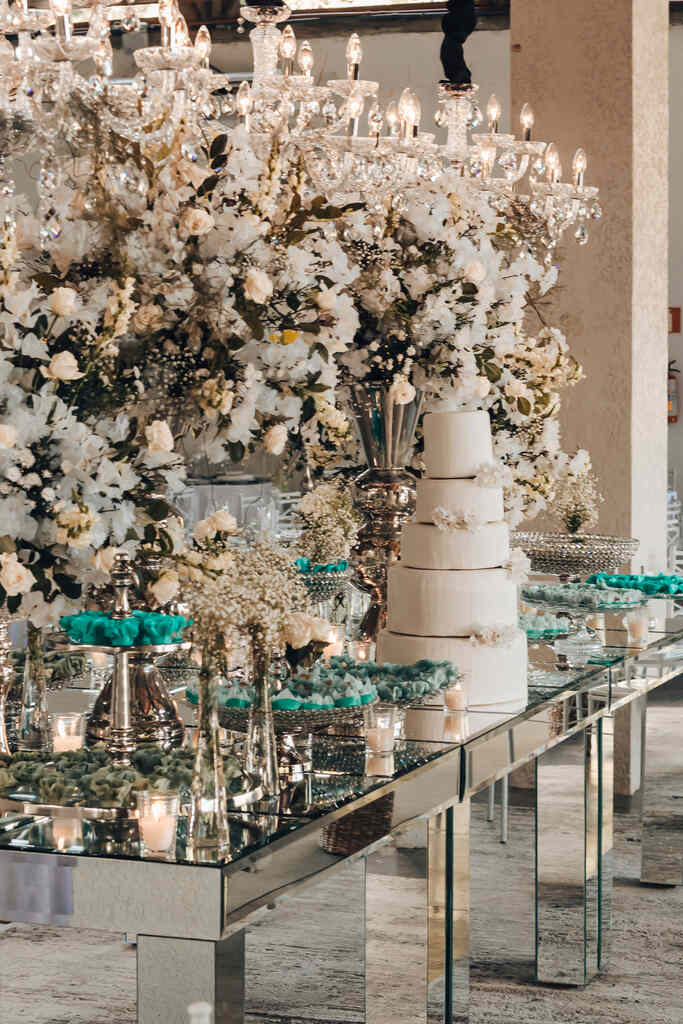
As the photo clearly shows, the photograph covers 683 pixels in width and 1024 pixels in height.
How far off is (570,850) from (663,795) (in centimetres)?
84

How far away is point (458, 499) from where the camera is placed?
273cm

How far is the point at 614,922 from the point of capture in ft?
13.3

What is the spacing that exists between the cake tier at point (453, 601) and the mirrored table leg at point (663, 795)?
5.53ft

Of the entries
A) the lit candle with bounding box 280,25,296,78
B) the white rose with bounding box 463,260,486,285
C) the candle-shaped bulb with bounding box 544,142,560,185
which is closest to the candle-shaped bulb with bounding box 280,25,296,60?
the lit candle with bounding box 280,25,296,78

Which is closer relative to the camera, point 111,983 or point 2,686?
point 2,686

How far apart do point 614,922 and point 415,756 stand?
6.83ft

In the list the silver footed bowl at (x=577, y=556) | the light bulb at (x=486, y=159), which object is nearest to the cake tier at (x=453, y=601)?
the silver footed bowl at (x=577, y=556)

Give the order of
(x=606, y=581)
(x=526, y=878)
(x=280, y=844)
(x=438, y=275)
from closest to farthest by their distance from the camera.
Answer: (x=280, y=844) < (x=438, y=275) < (x=606, y=581) < (x=526, y=878)

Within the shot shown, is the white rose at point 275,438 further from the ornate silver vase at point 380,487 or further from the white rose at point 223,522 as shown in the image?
the ornate silver vase at point 380,487

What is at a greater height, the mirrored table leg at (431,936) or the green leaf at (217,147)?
the green leaf at (217,147)

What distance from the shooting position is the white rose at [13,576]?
1.97m

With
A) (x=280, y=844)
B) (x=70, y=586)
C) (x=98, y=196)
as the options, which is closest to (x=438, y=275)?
(x=98, y=196)

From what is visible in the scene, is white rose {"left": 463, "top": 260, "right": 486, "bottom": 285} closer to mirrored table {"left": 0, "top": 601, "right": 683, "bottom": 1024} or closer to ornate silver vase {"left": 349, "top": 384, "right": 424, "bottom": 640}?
ornate silver vase {"left": 349, "top": 384, "right": 424, "bottom": 640}

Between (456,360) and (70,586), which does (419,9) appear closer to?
(456,360)
